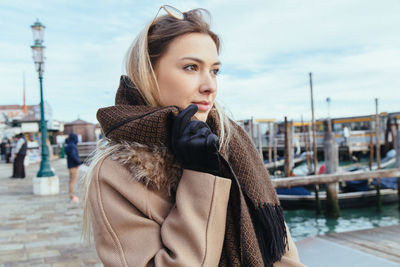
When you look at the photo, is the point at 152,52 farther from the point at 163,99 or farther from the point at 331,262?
the point at 331,262

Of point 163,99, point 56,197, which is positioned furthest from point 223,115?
point 56,197

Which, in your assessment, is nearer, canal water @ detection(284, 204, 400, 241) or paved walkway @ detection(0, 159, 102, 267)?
paved walkway @ detection(0, 159, 102, 267)

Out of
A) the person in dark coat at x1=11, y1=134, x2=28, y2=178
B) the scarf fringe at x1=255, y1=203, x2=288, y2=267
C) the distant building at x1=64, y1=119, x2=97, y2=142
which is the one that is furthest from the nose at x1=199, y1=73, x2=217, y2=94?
the distant building at x1=64, y1=119, x2=97, y2=142

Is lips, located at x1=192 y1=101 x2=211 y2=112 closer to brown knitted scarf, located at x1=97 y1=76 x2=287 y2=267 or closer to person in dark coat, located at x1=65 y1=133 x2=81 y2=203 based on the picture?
brown knitted scarf, located at x1=97 y1=76 x2=287 y2=267

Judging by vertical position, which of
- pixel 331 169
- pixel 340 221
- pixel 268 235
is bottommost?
pixel 340 221

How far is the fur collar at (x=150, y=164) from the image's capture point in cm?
115

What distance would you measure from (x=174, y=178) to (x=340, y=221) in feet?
30.8

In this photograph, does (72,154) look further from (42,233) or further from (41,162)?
(42,233)

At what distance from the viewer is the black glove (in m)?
1.07

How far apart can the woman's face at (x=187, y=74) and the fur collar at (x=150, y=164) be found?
224 mm

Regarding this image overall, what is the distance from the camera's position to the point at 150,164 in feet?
3.80

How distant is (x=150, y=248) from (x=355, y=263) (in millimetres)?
2400

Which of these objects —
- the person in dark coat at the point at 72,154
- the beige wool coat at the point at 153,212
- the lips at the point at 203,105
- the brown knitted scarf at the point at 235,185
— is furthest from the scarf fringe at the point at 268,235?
the person in dark coat at the point at 72,154

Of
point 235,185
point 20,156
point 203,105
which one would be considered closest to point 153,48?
point 203,105
